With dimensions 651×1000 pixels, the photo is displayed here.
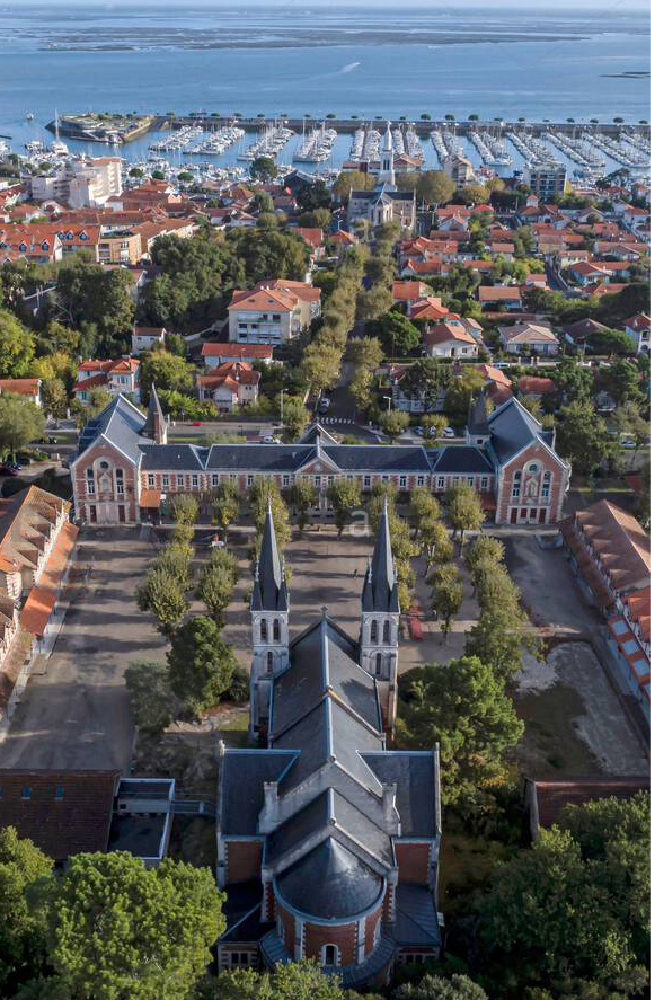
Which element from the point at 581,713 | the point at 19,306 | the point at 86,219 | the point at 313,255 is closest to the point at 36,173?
the point at 86,219

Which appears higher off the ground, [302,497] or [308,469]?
[308,469]

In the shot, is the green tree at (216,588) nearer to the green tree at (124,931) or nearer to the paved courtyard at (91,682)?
the paved courtyard at (91,682)

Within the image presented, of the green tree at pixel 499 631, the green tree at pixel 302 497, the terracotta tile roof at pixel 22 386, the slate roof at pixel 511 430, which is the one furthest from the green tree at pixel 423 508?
the terracotta tile roof at pixel 22 386

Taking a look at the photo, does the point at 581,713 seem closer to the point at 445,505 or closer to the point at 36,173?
the point at 445,505

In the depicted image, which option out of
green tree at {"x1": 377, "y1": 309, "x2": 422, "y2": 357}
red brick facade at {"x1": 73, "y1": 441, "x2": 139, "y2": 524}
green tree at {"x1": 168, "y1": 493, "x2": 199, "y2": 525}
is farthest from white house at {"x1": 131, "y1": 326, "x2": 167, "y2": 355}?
green tree at {"x1": 168, "y1": 493, "x2": 199, "y2": 525}

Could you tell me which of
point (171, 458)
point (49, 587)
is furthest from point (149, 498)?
point (49, 587)

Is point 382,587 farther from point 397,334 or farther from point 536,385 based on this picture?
point 397,334
